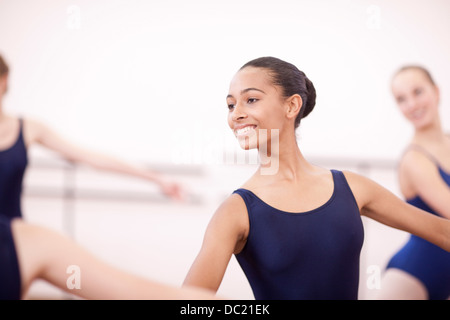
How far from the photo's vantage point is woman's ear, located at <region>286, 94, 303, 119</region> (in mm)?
1103

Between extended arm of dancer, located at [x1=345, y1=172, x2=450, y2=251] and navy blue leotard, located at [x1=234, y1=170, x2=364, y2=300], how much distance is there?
7 cm

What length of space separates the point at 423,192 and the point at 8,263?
49.2 inches

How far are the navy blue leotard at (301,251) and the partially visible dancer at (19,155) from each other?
0.52 meters

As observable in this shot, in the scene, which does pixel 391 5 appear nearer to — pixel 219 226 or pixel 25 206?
pixel 219 226

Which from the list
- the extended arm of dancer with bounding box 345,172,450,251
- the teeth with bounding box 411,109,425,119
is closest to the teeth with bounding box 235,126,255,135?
the extended arm of dancer with bounding box 345,172,450,251

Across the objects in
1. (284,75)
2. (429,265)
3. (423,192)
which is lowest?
(429,265)

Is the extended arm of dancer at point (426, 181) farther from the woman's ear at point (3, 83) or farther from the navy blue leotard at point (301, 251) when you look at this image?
the woman's ear at point (3, 83)

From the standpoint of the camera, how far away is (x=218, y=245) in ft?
3.09

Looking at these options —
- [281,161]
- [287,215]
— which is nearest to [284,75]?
[281,161]

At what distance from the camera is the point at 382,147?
7.36 feet

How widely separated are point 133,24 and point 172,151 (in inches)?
22.8

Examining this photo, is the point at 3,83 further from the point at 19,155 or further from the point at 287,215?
the point at 287,215

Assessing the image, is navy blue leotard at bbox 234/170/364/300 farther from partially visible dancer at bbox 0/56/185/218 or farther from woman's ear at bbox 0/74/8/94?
woman's ear at bbox 0/74/8/94
